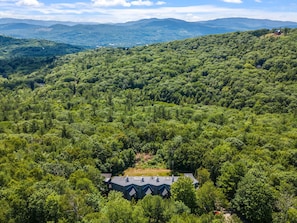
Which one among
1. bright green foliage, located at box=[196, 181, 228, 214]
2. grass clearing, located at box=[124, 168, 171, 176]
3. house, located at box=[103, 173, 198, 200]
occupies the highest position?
bright green foliage, located at box=[196, 181, 228, 214]

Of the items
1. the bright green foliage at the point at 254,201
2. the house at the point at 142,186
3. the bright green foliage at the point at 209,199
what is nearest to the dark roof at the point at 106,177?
the house at the point at 142,186

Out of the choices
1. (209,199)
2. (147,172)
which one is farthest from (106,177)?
(209,199)

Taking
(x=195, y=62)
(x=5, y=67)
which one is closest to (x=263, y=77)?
(x=195, y=62)

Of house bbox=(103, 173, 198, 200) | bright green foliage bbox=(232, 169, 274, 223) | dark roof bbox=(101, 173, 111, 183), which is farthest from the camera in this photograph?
dark roof bbox=(101, 173, 111, 183)

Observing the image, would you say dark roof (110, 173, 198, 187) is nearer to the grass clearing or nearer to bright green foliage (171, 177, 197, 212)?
the grass clearing

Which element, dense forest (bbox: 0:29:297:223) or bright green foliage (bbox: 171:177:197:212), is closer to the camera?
dense forest (bbox: 0:29:297:223)

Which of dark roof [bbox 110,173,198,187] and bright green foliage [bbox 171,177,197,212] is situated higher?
bright green foliage [bbox 171,177,197,212]

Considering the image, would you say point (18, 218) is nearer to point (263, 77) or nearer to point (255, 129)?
point (255, 129)

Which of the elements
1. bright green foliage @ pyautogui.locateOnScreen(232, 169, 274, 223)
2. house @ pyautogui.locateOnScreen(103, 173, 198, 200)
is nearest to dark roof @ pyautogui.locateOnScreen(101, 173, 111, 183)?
house @ pyautogui.locateOnScreen(103, 173, 198, 200)

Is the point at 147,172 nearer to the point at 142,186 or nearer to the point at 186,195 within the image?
the point at 142,186
